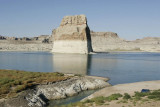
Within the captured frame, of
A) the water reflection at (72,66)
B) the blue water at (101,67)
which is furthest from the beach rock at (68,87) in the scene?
the water reflection at (72,66)

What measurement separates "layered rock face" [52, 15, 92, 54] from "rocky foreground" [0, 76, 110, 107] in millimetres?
80956

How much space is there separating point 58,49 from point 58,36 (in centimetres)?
844

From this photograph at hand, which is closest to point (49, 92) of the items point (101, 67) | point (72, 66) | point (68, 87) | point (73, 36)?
point (68, 87)

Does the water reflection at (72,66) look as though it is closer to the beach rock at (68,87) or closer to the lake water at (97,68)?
the lake water at (97,68)

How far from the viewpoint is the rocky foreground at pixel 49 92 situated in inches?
727

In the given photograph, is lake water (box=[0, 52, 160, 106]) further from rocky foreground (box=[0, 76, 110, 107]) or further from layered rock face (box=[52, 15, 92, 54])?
layered rock face (box=[52, 15, 92, 54])

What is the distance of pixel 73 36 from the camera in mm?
113250

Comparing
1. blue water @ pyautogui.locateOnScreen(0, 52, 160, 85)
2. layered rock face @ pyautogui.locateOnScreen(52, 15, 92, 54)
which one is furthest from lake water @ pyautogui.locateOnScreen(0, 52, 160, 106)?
layered rock face @ pyautogui.locateOnScreen(52, 15, 92, 54)

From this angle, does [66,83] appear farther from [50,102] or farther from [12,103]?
[12,103]

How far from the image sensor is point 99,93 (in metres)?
23.2

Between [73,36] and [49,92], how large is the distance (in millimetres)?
91630

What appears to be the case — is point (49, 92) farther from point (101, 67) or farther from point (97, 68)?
point (101, 67)

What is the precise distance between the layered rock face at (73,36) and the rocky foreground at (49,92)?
8096 cm

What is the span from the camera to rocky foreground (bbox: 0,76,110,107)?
18453mm
